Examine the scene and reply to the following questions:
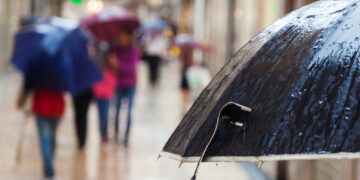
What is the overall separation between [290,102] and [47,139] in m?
5.79

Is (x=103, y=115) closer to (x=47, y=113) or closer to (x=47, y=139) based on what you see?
(x=47, y=139)

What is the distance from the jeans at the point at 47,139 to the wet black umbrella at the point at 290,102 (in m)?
5.43

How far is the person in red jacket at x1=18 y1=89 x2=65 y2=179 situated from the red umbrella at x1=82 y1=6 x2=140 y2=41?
333cm

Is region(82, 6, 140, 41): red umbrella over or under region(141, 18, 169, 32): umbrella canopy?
over

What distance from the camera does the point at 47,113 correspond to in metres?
7.41

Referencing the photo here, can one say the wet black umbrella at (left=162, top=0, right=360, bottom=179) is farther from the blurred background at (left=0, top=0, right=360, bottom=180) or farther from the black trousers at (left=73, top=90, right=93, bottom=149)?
the black trousers at (left=73, top=90, right=93, bottom=149)

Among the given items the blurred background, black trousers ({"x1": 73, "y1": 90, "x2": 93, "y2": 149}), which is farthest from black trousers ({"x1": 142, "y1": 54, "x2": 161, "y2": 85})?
black trousers ({"x1": 73, "y1": 90, "x2": 93, "y2": 149})

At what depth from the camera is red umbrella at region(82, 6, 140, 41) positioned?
35.8 ft

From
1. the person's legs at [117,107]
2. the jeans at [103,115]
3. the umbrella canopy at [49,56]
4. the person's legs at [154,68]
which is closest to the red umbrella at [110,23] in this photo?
the person's legs at [117,107]

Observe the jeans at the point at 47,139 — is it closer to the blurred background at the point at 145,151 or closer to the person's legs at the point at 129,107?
the blurred background at the point at 145,151

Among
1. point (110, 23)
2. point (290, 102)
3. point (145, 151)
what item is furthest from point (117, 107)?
point (290, 102)

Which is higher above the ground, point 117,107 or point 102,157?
point 117,107

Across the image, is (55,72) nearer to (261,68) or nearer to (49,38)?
(49,38)

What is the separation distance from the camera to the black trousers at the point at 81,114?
10.2 m
